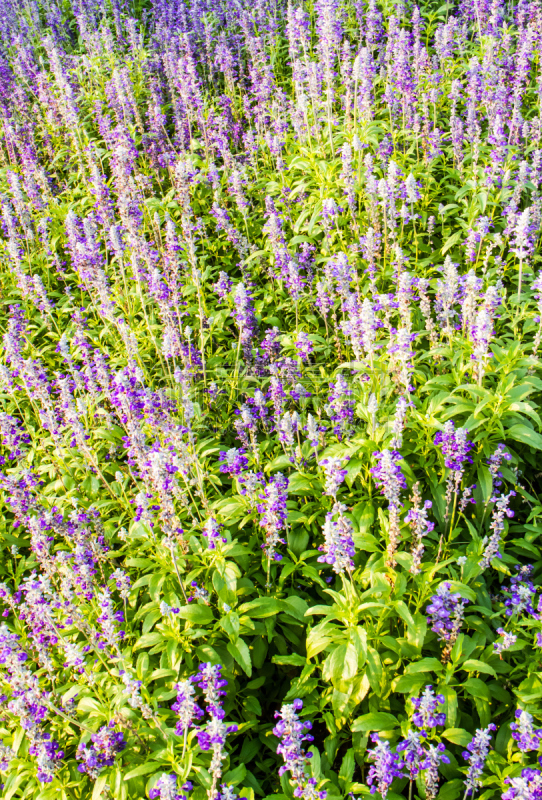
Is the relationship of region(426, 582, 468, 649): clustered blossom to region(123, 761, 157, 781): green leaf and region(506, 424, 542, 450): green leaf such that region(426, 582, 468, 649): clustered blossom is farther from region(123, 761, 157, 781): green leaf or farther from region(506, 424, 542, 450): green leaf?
region(123, 761, 157, 781): green leaf

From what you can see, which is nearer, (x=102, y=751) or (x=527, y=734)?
(x=527, y=734)

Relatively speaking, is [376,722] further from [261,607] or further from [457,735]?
[261,607]

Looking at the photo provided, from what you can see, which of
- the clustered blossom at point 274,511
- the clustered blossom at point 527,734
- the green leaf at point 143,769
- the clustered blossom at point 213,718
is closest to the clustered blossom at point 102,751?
the green leaf at point 143,769

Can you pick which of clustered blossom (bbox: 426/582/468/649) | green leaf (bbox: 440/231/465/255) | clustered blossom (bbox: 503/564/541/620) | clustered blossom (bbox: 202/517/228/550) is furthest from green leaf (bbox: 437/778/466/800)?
green leaf (bbox: 440/231/465/255)

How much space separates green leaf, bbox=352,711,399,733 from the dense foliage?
12 mm

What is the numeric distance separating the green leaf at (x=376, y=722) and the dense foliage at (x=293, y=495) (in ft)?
0.04

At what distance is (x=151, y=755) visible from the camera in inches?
114

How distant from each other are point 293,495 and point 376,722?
177 centimetres

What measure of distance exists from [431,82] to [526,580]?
6767 millimetres

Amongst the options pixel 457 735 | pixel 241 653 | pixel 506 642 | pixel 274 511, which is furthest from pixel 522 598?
pixel 241 653

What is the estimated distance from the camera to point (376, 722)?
2.90m

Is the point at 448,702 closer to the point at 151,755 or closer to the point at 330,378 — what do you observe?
the point at 151,755

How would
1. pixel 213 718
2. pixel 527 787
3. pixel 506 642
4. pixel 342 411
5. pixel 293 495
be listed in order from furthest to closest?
pixel 293 495
pixel 342 411
pixel 506 642
pixel 213 718
pixel 527 787

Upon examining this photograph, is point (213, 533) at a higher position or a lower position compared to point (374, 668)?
higher
